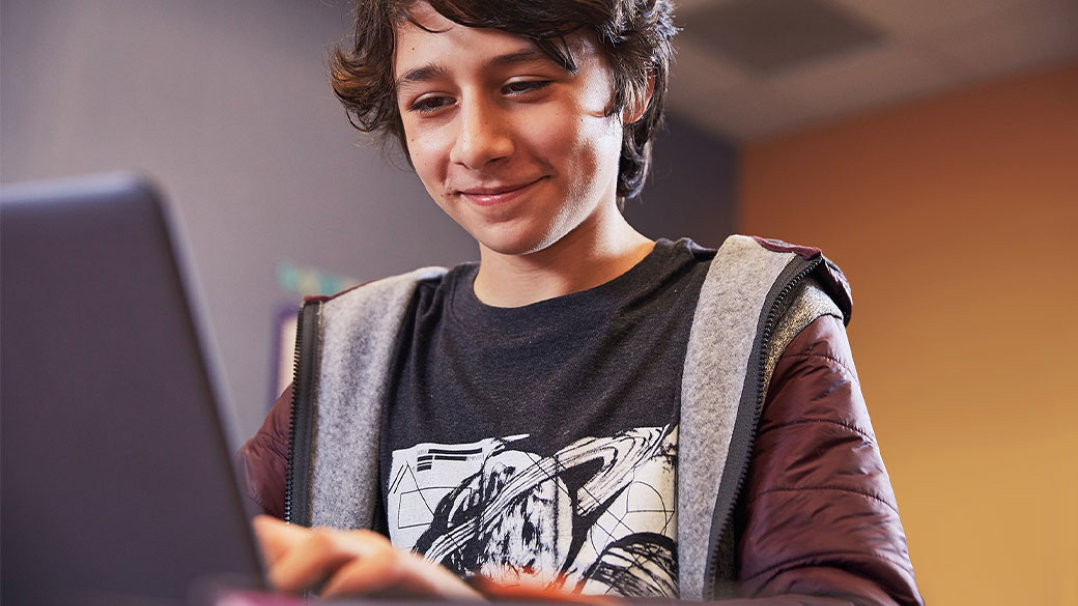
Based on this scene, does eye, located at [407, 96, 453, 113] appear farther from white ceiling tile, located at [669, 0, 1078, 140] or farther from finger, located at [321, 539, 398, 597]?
white ceiling tile, located at [669, 0, 1078, 140]

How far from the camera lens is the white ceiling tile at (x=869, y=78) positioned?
11.8 feet

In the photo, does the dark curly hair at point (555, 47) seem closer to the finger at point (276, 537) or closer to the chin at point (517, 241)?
the chin at point (517, 241)

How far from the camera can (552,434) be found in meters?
1.00

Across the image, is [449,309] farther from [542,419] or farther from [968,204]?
[968,204]

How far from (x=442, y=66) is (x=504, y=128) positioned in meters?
0.09

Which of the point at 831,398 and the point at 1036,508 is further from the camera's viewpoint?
the point at 1036,508

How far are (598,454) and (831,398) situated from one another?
0.23 meters

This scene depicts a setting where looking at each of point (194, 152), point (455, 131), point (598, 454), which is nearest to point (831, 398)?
point (598, 454)

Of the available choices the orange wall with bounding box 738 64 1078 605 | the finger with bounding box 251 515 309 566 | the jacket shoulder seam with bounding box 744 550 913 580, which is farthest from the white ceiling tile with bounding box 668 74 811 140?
the finger with bounding box 251 515 309 566

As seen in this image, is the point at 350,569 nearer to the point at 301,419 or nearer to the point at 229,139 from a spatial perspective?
the point at 301,419

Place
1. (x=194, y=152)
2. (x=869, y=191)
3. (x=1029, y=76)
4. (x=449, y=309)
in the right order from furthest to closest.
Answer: (x=869, y=191) → (x=1029, y=76) → (x=194, y=152) → (x=449, y=309)

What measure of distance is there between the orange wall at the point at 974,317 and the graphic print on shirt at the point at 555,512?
10.0ft

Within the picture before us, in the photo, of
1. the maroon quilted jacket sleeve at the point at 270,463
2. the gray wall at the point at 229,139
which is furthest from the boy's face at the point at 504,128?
the gray wall at the point at 229,139

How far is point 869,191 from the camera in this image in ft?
13.4
